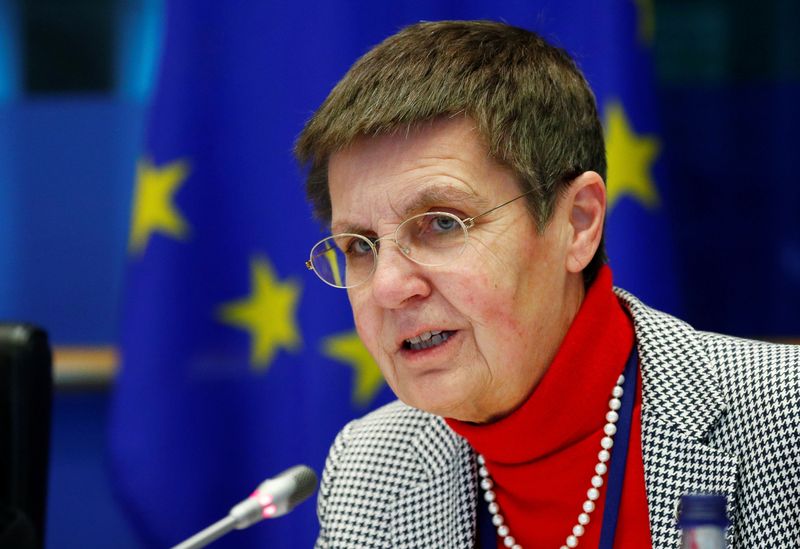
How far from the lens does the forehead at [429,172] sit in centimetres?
133

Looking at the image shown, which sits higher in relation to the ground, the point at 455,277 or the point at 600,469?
the point at 455,277

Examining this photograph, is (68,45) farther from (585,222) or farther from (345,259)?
(585,222)

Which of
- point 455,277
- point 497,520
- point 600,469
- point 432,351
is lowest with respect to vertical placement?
point 497,520

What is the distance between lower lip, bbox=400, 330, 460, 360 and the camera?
136 centimetres

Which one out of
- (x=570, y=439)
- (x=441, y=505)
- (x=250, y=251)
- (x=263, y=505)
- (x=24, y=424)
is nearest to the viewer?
(x=263, y=505)

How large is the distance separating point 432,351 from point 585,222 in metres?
0.30

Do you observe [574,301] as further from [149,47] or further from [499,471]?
[149,47]

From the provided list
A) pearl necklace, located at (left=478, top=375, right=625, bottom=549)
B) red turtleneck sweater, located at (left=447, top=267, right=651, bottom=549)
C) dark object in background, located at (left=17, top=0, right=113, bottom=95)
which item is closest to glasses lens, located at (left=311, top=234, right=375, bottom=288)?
red turtleneck sweater, located at (left=447, top=267, right=651, bottom=549)

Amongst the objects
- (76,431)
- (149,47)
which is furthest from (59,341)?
(149,47)

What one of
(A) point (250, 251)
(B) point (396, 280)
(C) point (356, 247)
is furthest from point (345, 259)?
(A) point (250, 251)

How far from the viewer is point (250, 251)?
2.46 meters

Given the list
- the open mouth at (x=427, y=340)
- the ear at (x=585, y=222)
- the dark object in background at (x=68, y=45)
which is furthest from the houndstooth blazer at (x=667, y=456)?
the dark object in background at (x=68, y=45)

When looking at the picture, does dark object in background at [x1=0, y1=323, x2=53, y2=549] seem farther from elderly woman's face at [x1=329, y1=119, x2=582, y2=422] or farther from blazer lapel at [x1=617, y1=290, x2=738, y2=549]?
blazer lapel at [x1=617, y1=290, x2=738, y2=549]

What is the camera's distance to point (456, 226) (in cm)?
135
